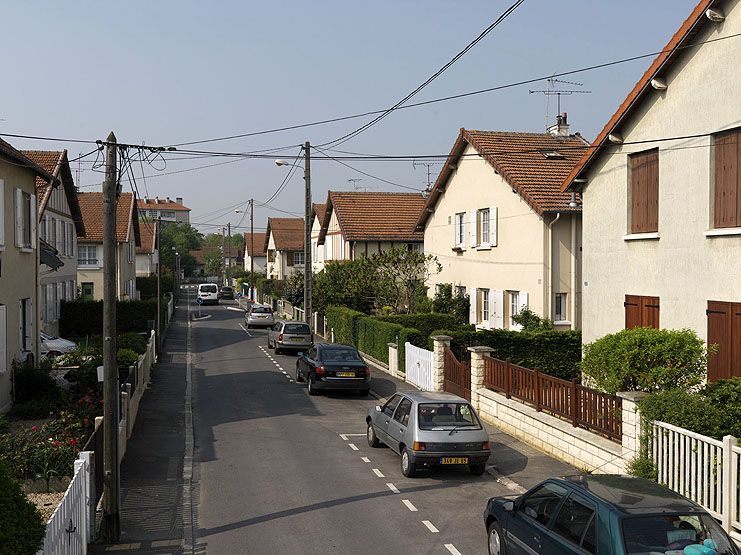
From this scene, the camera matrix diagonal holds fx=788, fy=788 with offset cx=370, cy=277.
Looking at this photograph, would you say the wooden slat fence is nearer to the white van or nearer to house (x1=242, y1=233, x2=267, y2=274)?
the white van

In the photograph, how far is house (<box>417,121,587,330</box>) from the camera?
25.8m

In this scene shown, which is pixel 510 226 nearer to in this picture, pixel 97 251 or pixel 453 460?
pixel 453 460

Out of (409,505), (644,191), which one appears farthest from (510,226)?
→ (409,505)

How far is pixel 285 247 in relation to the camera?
3034 inches

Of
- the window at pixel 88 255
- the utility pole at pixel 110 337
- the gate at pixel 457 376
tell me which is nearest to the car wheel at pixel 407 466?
the utility pole at pixel 110 337

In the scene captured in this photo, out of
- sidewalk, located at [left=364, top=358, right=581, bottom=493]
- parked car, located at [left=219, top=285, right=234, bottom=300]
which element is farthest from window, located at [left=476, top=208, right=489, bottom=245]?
parked car, located at [left=219, top=285, right=234, bottom=300]

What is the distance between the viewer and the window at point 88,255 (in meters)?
48.0

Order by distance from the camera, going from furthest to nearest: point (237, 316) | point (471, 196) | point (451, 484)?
1. point (237, 316)
2. point (471, 196)
3. point (451, 484)

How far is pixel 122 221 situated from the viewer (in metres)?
50.8

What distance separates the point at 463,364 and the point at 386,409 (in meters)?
5.17

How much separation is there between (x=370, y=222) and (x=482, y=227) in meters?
18.5

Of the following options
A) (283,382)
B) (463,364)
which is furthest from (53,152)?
(463,364)

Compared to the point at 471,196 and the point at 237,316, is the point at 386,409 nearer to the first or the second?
the point at 471,196

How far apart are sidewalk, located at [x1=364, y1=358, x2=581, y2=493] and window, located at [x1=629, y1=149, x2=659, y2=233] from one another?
18.7 ft
